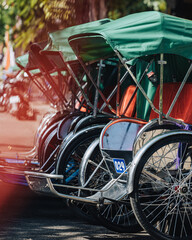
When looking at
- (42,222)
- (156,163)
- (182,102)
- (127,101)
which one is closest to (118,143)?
(156,163)

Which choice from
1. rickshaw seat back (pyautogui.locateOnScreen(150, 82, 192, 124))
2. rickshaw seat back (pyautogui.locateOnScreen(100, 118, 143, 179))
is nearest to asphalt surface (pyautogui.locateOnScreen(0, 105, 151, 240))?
rickshaw seat back (pyautogui.locateOnScreen(100, 118, 143, 179))

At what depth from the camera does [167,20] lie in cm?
420

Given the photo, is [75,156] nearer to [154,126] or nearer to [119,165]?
[119,165]

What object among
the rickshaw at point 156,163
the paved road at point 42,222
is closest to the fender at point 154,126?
the rickshaw at point 156,163

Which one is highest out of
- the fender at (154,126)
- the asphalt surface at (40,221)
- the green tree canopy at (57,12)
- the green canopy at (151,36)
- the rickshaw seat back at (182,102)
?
the green tree canopy at (57,12)

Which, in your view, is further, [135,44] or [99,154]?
[99,154]

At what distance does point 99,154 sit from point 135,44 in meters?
1.15

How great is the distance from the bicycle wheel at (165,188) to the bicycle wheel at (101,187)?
0.94ft

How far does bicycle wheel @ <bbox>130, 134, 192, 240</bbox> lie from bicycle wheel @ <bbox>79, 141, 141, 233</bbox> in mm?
288

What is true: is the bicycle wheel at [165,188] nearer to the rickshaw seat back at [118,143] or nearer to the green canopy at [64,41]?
the rickshaw seat back at [118,143]

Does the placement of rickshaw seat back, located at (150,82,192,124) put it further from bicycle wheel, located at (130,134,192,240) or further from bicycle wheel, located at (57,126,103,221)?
bicycle wheel, located at (57,126,103,221)

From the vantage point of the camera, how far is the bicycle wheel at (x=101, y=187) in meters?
4.58

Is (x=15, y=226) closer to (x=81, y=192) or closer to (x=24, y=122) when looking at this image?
(x=81, y=192)

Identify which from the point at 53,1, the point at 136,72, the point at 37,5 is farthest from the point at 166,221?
the point at 37,5
